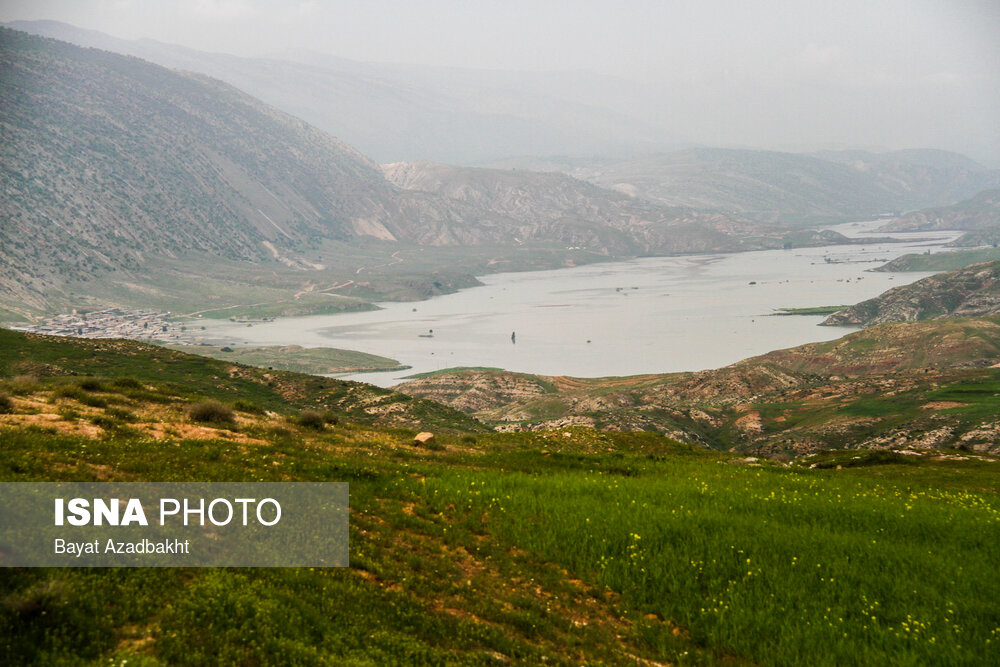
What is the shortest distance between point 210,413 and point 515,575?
59.3ft

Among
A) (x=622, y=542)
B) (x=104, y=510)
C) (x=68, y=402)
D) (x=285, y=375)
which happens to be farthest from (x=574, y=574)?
(x=285, y=375)

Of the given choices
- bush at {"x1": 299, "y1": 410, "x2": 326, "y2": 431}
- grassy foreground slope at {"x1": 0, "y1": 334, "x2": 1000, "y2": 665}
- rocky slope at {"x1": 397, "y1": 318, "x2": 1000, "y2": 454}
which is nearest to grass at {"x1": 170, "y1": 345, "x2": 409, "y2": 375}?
rocky slope at {"x1": 397, "y1": 318, "x2": 1000, "y2": 454}

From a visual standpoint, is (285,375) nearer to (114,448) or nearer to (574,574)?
(114,448)

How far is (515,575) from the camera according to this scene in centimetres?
1738

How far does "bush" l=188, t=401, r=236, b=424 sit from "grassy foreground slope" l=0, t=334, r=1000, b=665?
2.51ft

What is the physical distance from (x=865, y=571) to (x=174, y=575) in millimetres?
16579

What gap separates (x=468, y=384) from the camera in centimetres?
14538

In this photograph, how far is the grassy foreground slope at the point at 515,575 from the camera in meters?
12.3

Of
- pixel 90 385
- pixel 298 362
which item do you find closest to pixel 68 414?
pixel 90 385

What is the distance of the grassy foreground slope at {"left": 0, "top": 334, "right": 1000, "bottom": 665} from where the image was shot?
12344 mm

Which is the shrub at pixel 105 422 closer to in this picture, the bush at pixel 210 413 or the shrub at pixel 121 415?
the shrub at pixel 121 415

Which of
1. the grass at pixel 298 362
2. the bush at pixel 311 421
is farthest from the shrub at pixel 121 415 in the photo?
the grass at pixel 298 362

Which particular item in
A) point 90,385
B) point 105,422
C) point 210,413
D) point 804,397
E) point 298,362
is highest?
point 105,422

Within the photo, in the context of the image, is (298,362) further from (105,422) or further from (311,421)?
(105,422)
